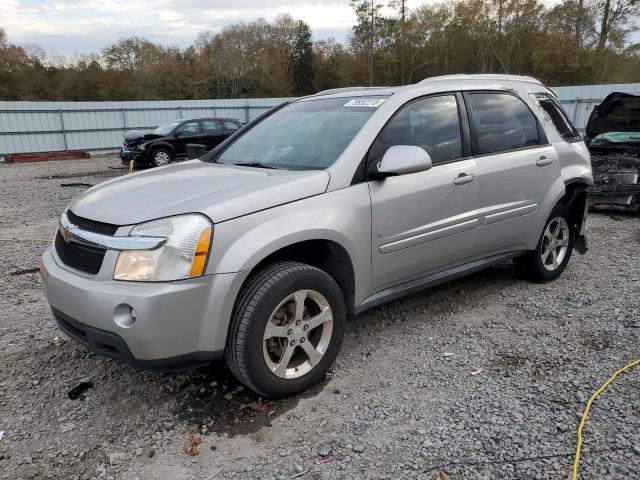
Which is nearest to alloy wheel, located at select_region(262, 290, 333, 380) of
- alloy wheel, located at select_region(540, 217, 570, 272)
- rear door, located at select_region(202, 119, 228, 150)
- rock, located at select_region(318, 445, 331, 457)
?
rock, located at select_region(318, 445, 331, 457)

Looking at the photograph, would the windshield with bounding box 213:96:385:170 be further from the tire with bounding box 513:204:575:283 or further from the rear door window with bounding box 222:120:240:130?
the rear door window with bounding box 222:120:240:130

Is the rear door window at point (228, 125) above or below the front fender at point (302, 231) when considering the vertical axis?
above

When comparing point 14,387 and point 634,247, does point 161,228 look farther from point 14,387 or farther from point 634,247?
point 634,247

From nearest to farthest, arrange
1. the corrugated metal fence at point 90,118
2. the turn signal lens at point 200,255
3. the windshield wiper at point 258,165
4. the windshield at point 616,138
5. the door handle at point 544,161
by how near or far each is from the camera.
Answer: the turn signal lens at point 200,255 → the windshield wiper at point 258,165 → the door handle at point 544,161 → the windshield at point 616,138 → the corrugated metal fence at point 90,118

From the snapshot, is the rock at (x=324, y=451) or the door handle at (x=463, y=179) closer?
the rock at (x=324, y=451)

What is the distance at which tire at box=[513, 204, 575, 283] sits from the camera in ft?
14.5

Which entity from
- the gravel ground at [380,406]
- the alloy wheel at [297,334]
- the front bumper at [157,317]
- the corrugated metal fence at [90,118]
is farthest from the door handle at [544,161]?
the corrugated metal fence at [90,118]

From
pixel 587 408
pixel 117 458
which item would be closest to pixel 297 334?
pixel 117 458

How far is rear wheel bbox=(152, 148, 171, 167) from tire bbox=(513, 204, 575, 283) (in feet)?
40.8

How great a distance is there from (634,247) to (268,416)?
5.32 metres

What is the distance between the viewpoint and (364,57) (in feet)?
155

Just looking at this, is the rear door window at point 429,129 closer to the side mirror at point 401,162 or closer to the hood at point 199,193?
Answer: the side mirror at point 401,162

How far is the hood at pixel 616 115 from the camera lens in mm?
7777

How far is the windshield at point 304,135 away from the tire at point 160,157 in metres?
11.7
